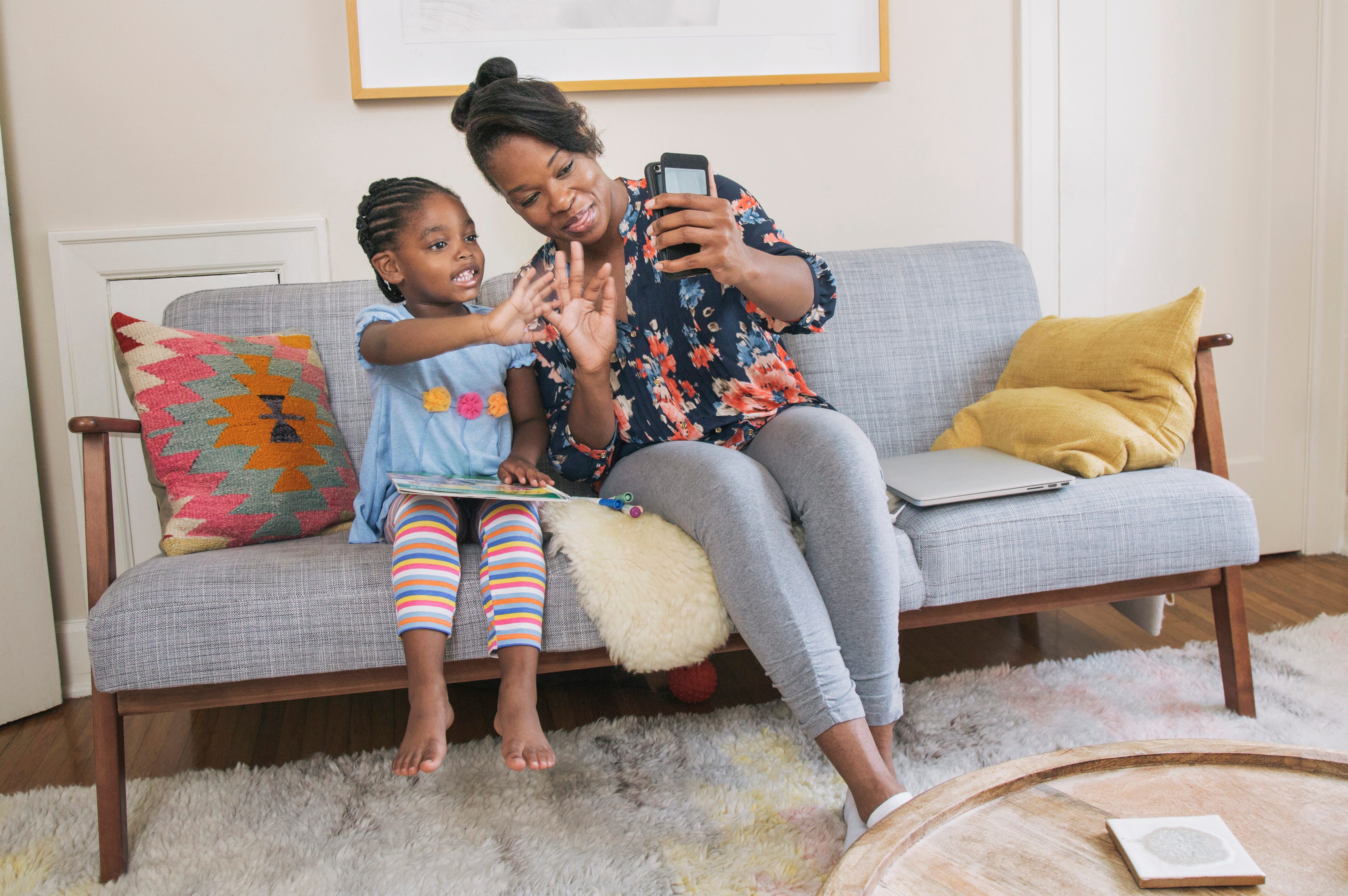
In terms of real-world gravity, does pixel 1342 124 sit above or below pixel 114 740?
above

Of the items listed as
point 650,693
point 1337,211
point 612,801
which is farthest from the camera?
point 1337,211

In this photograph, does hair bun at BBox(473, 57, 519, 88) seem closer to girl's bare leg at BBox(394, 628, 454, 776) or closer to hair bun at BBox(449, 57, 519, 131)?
hair bun at BBox(449, 57, 519, 131)

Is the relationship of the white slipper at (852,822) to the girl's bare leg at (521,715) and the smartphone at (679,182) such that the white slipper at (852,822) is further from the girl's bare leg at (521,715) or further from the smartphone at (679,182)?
the smartphone at (679,182)

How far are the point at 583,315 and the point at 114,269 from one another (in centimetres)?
121

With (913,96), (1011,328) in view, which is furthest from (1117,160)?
(1011,328)

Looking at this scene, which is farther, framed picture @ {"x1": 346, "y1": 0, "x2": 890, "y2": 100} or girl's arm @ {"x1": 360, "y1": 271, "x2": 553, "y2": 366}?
framed picture @ {"x1": 346, "y1": 0, "x2": 890, "y2": 100}

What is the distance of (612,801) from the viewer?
119cm

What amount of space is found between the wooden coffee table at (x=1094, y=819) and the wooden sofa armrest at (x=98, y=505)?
109cm

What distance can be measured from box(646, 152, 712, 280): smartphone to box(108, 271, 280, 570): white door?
1162 mm

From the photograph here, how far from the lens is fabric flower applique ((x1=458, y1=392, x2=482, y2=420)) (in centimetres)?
136

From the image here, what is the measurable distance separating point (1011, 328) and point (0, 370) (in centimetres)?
206

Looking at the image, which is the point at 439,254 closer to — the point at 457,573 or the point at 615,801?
the point at 457,573

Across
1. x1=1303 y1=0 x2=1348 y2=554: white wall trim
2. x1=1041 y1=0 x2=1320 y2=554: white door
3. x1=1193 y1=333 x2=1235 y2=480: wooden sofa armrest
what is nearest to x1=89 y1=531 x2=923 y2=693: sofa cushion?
x1=1193 y1=333 x2=1235 y2=480: wooden sofa armrest

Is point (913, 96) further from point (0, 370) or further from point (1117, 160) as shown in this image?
point (0, 370)
